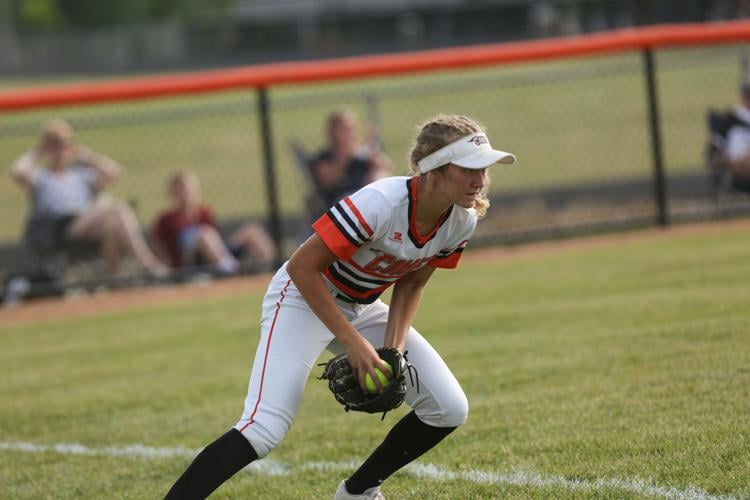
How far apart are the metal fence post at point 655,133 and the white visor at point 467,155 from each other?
7754 millimetres

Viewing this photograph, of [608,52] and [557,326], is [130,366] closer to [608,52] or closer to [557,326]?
[557,326]

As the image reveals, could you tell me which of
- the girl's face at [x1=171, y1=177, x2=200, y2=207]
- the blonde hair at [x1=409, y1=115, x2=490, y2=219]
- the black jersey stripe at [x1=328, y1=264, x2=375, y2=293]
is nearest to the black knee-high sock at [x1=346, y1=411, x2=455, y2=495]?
the black jersey stripe at [x1=328, y1=264, x2=375, y2=293]

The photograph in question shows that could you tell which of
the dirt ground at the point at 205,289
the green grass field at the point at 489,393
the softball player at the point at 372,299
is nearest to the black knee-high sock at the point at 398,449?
the softball player at the point at 372,299

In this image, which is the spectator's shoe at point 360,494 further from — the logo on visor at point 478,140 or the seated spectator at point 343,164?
the seated spectator at point 343,164

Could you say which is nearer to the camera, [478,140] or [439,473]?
[478,140]

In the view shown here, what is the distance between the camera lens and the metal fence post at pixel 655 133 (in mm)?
11617

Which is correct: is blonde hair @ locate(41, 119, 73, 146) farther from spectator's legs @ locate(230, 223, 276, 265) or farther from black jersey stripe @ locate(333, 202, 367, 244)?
black jersey stripe @ locate(333, 202, 367, 244)

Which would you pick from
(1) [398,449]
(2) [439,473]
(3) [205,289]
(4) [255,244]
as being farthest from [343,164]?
(1) [398,449]

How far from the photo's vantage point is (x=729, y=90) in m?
19.2

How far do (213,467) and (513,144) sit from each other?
52.1 feet

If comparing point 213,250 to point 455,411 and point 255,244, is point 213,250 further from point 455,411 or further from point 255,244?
point 455,411

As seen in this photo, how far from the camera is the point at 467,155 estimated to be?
14.0 feet

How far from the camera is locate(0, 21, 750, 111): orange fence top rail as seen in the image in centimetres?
1083

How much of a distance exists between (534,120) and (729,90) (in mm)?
4366
